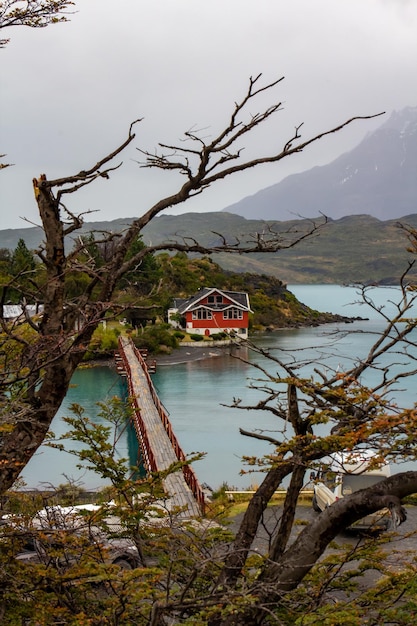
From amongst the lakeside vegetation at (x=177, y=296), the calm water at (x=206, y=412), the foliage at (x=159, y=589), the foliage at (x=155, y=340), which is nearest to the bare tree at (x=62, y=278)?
the foliage at (x=159, y=589)

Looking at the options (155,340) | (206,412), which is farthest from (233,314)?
(206,412)

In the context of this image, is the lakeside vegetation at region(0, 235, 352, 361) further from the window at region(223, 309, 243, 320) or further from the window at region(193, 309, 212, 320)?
the window at region(223, 309, 243, 320)

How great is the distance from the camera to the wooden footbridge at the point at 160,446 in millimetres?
15023

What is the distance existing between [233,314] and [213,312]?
8.50 ft

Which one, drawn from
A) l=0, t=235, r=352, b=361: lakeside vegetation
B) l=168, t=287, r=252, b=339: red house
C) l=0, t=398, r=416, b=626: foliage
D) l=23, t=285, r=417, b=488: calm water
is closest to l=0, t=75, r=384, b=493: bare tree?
l=0, t=398, r=416, b=626: foliage

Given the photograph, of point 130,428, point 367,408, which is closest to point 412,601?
point 367,408

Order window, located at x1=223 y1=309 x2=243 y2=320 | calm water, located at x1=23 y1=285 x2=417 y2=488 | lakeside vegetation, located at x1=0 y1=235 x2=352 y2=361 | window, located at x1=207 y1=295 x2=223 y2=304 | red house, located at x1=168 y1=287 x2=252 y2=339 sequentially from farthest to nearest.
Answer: window, located at x1=223 y1=309 x2=243 y2=320 < window, located at x1=207 y1=295 x2=223 y2=304 < red house, located at x1=168 y1=287 x2=252 y2=339 < lakeside vegetation, located at x1=0 y1=235 x2=352 y2=361 < calm water, located at x1=23 y1=285 x2=417 y2=488

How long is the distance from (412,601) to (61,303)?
3517 mm

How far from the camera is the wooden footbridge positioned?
591 inches

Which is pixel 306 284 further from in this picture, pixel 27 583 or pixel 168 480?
pixel 27 583

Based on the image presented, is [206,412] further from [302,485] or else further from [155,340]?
[302,485]

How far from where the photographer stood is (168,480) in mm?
16953

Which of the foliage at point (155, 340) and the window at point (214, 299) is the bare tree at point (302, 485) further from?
the window at point (214, 299)

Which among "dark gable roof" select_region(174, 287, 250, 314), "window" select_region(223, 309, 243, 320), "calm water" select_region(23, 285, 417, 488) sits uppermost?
"dark gable roof" select_region(174, 287, 250, 314)
